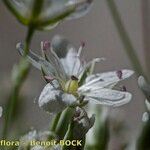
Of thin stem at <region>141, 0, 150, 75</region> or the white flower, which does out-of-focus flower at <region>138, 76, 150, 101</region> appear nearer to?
the white flower

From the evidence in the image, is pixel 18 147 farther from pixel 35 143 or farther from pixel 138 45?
pixel 138 45

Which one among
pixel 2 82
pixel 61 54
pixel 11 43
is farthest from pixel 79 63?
pixel 11 43

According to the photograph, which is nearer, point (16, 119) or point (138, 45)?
point (16, 119)

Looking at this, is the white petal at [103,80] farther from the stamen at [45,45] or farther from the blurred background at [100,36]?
the blurred background at [100,36]

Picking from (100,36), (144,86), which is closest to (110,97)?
(144,86)

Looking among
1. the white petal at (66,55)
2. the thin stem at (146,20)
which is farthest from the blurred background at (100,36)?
the white petal at (66,55)

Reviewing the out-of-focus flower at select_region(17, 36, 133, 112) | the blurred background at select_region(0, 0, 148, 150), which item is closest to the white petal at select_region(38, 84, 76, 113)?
the out-of-focus flower at select_region(17, 36, 133, 112)

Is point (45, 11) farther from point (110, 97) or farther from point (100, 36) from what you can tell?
point (100, 36)
